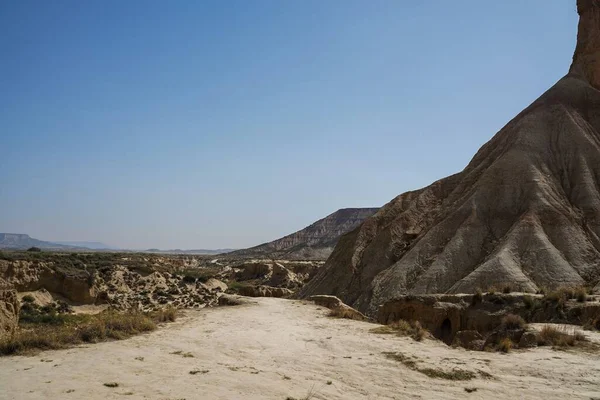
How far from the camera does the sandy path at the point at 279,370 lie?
7.79m

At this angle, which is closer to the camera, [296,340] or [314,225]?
[296,340]

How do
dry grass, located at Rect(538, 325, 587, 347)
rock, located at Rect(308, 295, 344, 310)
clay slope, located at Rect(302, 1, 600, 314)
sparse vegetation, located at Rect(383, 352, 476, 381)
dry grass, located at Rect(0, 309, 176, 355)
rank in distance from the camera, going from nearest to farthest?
sparse vegetation, located at Rect(383, 352, 476, 381) → dry grass, located at Rect(0, 309, 176, 355) → dry grass, located at Rect(538, 325, 587, 347) → rock, located at Rect(308, 295, 344, 310) → clay slope, located at Rect(302, 1, 600, 314)

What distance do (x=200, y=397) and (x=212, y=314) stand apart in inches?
356

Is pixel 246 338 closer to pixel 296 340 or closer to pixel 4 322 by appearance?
pixel 296 340

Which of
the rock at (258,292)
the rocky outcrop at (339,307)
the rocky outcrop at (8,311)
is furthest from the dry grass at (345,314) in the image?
the rocky outcrop at (8,311)

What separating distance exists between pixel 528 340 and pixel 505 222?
68.2 ft

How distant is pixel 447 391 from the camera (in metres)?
8.09

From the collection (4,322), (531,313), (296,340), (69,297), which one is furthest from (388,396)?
(69,297)

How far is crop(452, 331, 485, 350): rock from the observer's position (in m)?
11.8

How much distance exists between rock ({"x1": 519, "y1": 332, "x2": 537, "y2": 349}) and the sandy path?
0.51 meters

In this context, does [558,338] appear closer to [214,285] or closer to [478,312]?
[478,312]

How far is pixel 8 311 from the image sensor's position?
13023 millimetres

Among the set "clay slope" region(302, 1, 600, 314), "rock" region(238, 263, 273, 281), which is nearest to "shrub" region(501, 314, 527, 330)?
"clay slope" region(302, 1, 600, 314)

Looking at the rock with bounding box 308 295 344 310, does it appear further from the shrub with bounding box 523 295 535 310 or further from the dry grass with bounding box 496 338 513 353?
the dry grass with bounding box 496 338 513 353
